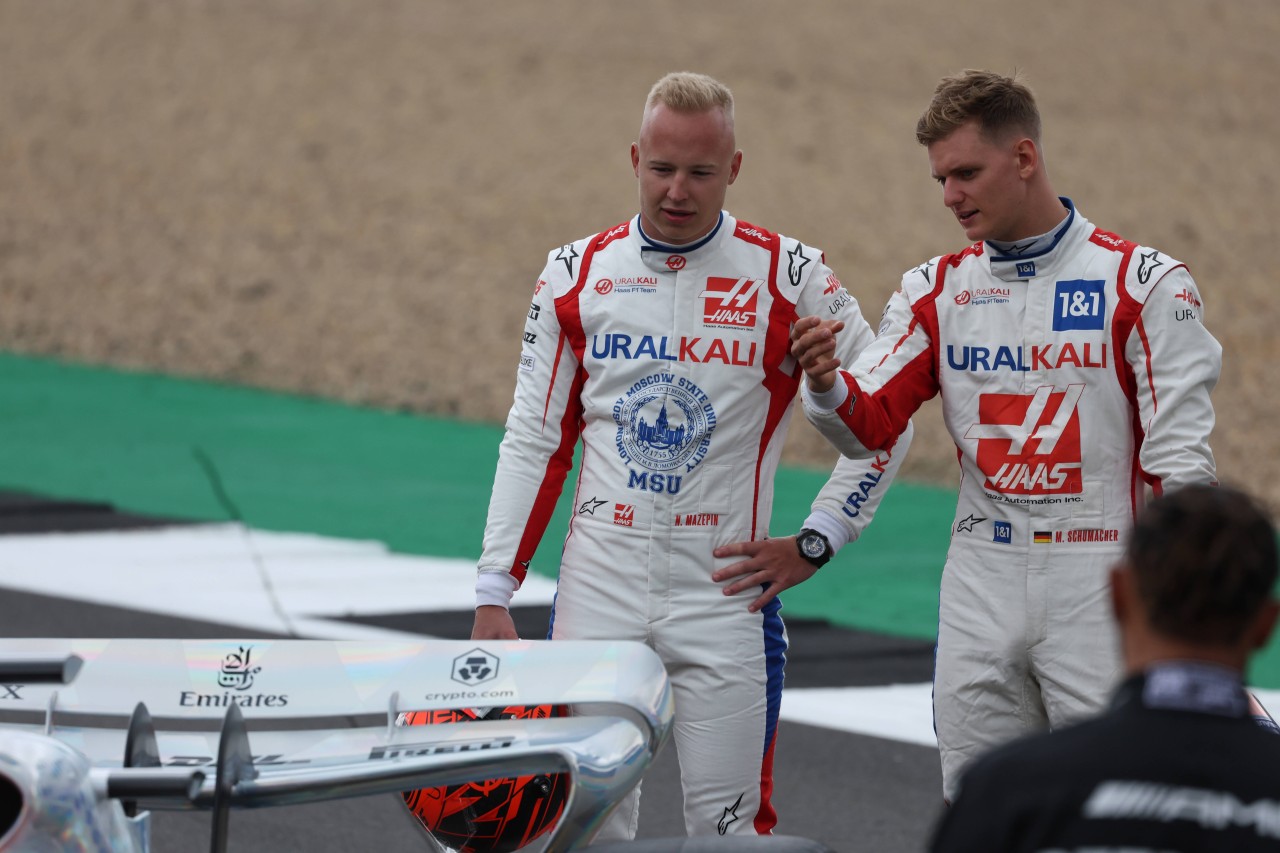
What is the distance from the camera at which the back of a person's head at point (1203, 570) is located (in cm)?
204

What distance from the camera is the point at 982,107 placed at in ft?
12.6

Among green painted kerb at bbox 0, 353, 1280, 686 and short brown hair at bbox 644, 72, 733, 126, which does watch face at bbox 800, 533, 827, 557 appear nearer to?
short brown hair at bbox 644, 72, 733, 126

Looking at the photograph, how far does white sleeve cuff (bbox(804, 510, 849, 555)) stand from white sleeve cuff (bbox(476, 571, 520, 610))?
2.34ft

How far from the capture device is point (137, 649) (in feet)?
11.2

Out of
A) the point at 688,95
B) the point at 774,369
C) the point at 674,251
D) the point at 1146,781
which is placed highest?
the point at 688,95

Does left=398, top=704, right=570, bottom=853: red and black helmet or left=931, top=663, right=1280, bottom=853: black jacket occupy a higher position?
left=931, top=663, right=1280, bottom=853: black jacket

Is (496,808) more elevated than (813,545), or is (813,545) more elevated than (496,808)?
(813,545)

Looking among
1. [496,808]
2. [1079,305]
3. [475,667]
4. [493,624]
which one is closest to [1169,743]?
[475,667]

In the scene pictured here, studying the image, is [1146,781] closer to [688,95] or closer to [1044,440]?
[1044,440]

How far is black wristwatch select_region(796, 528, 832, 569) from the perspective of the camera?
4.08m

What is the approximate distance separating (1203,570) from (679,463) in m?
2.04

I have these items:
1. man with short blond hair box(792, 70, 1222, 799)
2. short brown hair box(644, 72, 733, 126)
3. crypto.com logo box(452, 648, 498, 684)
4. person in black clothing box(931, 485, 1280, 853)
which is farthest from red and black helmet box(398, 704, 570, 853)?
person in black clothing box(931, 485, 1280, 853)

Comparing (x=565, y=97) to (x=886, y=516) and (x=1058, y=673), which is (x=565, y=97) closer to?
(x=886, y=516)

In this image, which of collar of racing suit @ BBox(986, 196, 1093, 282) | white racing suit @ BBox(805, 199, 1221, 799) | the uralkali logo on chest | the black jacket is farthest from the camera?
the uralkali logo on chest
